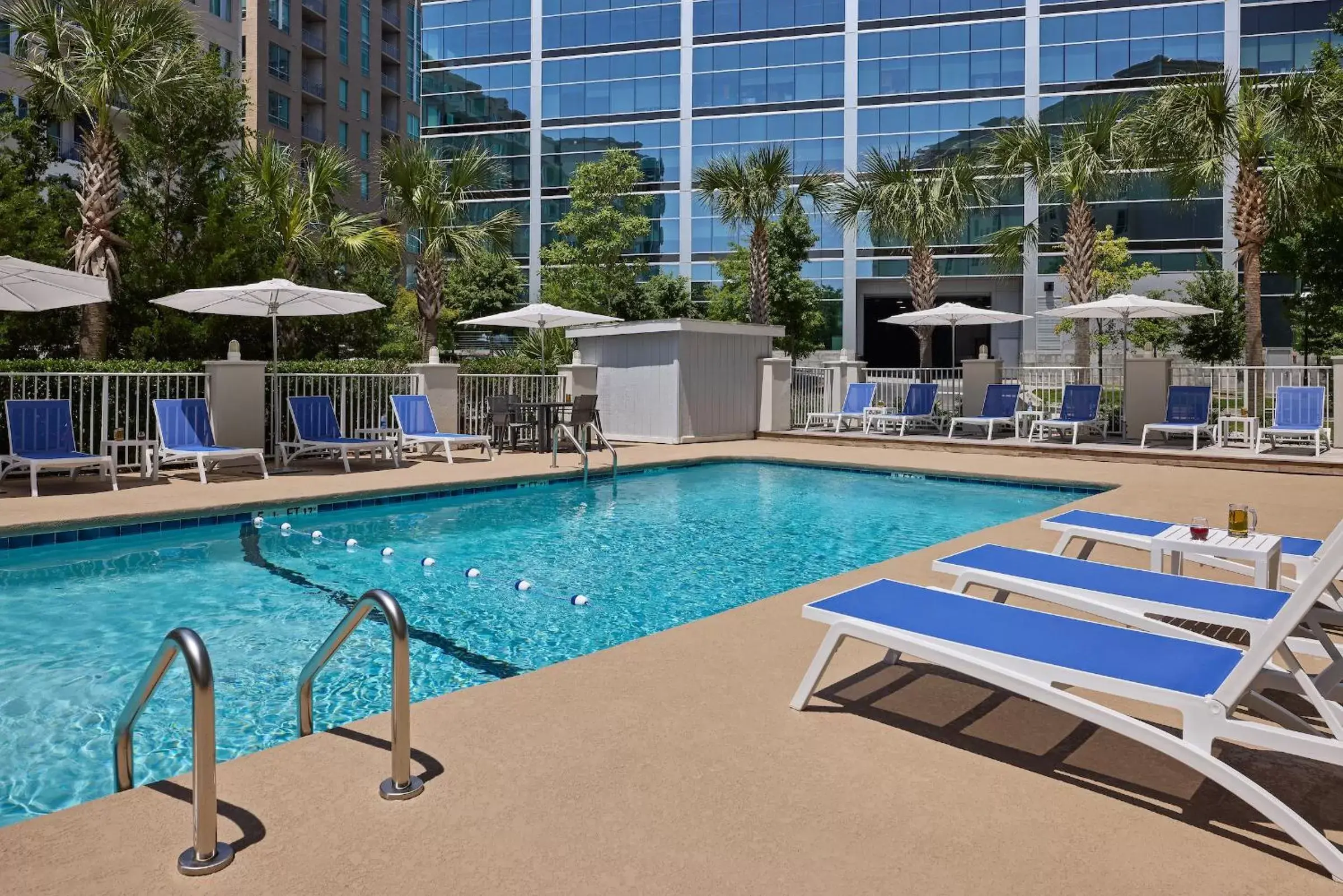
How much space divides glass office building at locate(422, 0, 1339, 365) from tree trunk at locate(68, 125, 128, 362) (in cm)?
2620

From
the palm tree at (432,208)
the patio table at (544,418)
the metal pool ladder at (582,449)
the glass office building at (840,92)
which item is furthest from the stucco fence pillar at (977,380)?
the glass office building at (840,92)

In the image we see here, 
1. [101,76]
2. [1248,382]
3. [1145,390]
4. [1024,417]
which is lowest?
[1024,417]

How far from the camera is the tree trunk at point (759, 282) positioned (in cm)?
Result: 2247

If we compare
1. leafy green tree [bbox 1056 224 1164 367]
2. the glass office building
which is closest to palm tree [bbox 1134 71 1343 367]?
leafy green tree [bbox 1056 224 1164 367]

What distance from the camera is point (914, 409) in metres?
17.8

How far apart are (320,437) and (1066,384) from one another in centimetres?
1221

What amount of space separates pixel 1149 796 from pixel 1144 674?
425 millimetres

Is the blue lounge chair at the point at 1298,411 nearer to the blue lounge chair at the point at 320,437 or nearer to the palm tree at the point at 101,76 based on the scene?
the blue lounge chair at the point at 320,437

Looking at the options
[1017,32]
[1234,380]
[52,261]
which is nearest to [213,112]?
[52,261]

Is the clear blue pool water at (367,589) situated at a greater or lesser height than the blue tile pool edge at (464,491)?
lesser

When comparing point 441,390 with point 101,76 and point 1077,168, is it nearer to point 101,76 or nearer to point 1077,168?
Result: point 101,76

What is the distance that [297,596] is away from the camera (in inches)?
250

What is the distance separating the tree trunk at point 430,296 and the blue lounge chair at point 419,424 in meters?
6.50

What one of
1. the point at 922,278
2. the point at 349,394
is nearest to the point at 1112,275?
the point at 922,278
